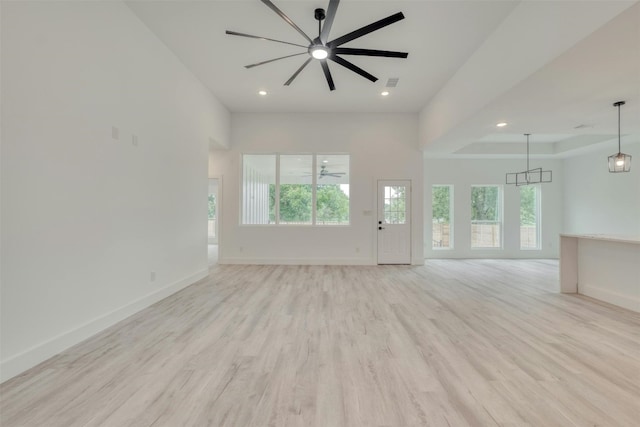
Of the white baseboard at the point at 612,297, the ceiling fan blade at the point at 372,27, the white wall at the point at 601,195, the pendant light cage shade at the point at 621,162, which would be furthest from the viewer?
the white wall at the point at 601,195

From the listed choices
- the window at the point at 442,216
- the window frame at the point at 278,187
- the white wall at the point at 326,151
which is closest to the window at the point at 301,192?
the window frame at the point at 278,187

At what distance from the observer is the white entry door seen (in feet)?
20.6

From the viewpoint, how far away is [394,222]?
249 inches

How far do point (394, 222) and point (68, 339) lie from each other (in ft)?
18.7

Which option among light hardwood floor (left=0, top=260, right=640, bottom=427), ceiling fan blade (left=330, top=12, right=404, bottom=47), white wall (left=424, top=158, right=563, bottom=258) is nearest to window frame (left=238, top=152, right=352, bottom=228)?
light hardwood floor (left=0, top=260, right=640, bottom=427)

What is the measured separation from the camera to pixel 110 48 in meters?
2.81

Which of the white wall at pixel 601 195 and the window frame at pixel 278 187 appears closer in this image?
the white wall at pixel 601 195

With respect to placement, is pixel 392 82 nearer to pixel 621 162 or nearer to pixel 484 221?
pixel 621 162

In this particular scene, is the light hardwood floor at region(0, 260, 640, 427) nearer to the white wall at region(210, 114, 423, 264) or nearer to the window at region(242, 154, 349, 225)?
the white wall at region(210, 114, 423, 264)

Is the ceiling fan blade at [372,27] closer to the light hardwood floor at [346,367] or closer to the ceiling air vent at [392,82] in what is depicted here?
the ceiling air vent at [392,82]

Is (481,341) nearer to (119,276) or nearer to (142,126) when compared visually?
(119,276)

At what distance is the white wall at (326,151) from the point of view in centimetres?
627

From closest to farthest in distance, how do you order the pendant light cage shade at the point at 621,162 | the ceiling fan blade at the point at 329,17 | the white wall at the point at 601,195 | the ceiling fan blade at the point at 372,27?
the ceiling fan blade at the point at 329,17
the ceiling fan blade at the point at 372,27
the pendant light cage shade at the point at 621,162
the white wall at the point at 601,195

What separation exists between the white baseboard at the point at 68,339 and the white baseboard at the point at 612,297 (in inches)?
237
